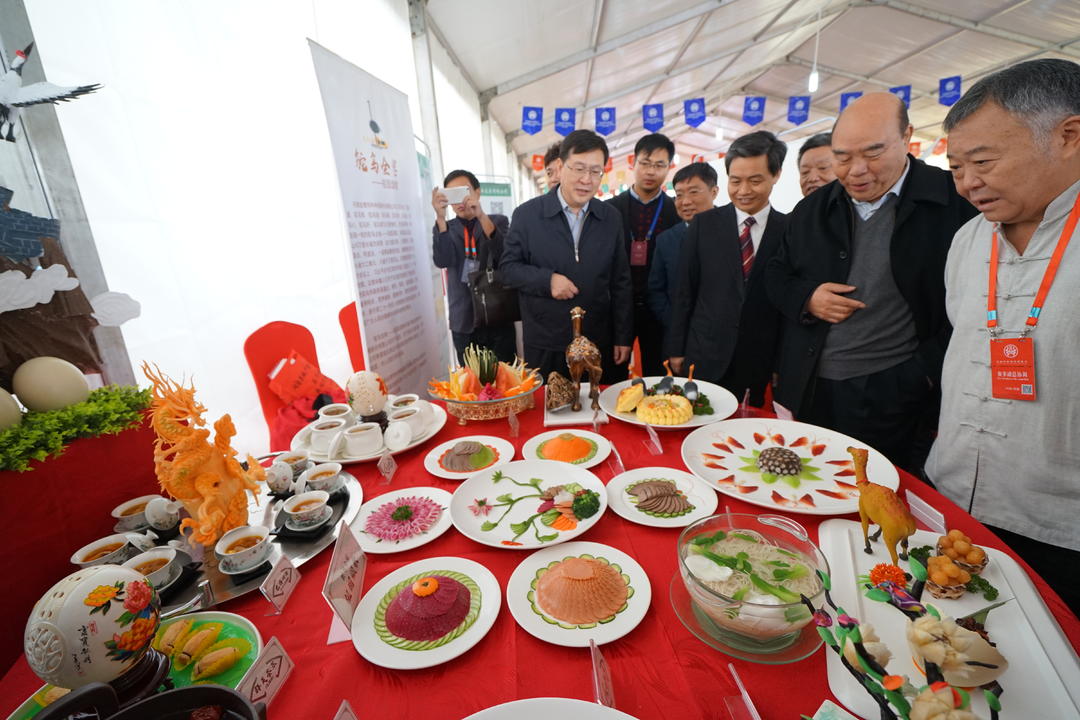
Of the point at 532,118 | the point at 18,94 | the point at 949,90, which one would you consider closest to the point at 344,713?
the point at 18,94

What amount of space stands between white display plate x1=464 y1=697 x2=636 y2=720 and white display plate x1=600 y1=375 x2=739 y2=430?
1035 millimetres

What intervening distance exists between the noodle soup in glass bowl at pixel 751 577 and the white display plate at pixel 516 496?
29cm

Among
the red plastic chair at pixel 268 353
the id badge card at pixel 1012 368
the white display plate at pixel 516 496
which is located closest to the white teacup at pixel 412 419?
the white display plate at pixel 516 496

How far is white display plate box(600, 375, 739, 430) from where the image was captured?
5.30 ft

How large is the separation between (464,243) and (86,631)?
9.80ft

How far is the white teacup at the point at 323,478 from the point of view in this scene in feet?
4.07

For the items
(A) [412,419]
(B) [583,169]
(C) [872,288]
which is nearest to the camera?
(A) [412,419]

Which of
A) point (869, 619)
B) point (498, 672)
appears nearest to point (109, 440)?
point (498, 672)

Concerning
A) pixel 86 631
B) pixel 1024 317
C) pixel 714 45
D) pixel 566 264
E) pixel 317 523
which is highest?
pixel 714 45

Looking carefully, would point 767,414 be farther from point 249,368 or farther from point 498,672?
point 249,368

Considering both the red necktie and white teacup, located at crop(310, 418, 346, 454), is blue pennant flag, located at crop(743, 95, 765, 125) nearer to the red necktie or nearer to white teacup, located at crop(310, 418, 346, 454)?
the red necktie

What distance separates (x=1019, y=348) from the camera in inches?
46.9

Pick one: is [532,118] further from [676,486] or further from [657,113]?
[676,486]

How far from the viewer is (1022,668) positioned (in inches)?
26.7
